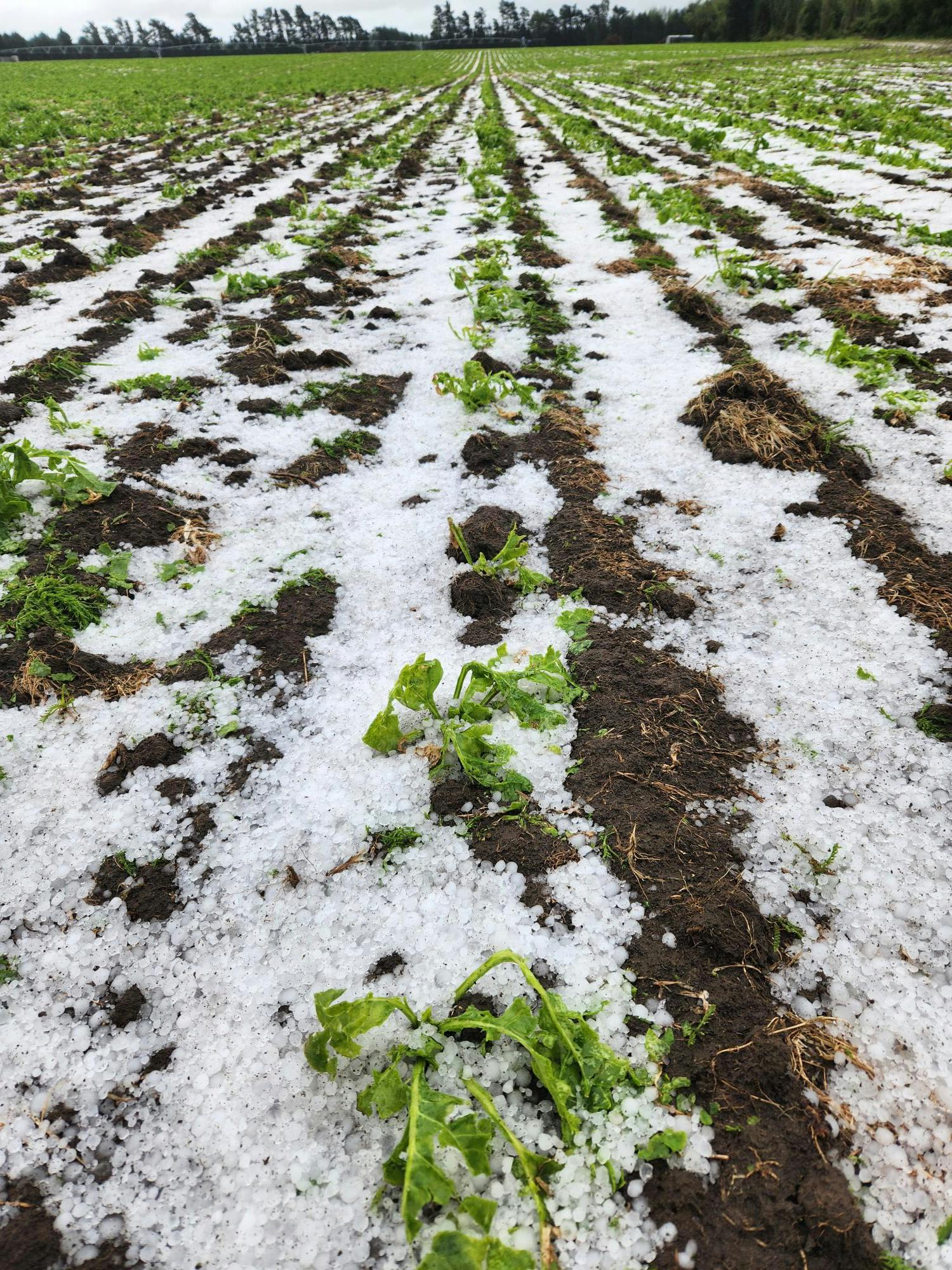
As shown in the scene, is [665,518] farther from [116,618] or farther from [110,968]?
[110,968]

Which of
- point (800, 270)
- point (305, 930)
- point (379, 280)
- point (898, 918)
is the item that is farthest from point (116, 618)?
point (800, 270)

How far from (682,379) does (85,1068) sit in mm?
6128

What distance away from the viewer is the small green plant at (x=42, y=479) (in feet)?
13.4

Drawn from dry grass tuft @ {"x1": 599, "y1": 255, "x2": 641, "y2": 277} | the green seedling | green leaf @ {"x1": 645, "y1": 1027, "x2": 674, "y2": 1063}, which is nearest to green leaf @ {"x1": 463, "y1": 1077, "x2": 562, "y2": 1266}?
green leaf @ {"x1": 645, "y1": 1027, "x2": 674, "y2": 1063}

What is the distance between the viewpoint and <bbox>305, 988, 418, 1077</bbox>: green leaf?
1982 millimetres

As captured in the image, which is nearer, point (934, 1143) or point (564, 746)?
point (934, 1143)

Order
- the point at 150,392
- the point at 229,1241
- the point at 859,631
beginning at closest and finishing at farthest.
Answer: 1. the point at 229,1241
2. the point at 859,631
3. the point at 150,392

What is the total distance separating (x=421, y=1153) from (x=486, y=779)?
1.37 meters

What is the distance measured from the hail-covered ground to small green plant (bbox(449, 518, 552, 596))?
1.1 inches

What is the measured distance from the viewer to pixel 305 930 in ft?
8.02

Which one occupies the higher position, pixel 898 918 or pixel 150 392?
pixel 150 392

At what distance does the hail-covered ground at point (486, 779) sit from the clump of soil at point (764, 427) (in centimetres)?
3

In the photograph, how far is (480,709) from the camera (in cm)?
306

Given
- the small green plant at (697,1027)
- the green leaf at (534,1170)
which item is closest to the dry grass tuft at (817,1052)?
the small green plant at (697,1027)
